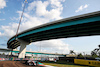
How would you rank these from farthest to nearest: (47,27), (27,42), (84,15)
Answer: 1. (27,42)
2. (47,27)
3. (84,15)

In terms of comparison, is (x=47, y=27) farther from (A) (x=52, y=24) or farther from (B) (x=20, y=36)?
(B) (x=20, y=36)

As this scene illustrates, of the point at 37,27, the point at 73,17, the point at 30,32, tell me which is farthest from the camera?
the point at 30,32

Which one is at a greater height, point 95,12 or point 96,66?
point 95,12

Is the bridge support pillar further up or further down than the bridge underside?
further down

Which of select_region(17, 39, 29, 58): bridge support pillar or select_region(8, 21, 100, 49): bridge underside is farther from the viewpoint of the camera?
select_region(17, 39, 29, 58): bridge support pillar

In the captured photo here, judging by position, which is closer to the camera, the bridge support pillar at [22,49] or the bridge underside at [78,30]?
the bridge underside at [78,30]

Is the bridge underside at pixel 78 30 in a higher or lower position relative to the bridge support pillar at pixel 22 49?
higher

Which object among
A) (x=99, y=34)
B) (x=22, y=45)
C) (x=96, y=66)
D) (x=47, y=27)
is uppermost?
(x=47, y=27)

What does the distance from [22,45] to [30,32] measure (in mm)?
13281

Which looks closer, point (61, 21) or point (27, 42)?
point (61, 21)

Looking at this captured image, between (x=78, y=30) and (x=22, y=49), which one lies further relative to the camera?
(x=22, y=49)

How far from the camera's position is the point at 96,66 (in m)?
21.3

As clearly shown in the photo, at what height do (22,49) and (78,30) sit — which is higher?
(78,30)

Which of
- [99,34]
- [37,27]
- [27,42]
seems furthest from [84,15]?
[27,42]
